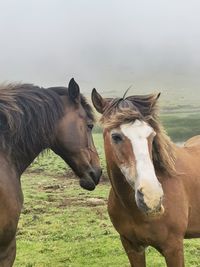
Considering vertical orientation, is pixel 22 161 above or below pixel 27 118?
below

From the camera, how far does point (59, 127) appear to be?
5180mm

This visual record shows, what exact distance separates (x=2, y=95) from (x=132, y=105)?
60.0 inches

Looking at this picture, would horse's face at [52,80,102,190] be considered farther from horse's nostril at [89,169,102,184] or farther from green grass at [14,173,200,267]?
green grass at [14,173,200,267]

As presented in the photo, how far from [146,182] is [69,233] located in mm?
6441

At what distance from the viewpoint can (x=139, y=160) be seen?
4.35 metres

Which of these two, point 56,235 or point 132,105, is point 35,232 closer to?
point 56,235

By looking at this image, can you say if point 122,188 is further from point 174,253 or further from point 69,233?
point 69,233

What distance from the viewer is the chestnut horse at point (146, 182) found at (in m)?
4.33

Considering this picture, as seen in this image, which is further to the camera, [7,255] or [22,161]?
[22,161]

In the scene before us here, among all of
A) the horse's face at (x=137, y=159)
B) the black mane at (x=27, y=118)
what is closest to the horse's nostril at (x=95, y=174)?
the horse's face at (x=137, y=159)

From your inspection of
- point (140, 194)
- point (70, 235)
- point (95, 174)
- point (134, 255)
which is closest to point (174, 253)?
point (134, 255)

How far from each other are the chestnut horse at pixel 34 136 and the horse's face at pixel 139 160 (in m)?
0.61

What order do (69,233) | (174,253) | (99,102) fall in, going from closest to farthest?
1. (174,253)
2. (99,102)
3. (69,233)

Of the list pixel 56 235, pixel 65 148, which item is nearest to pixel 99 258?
pixel 56 235
